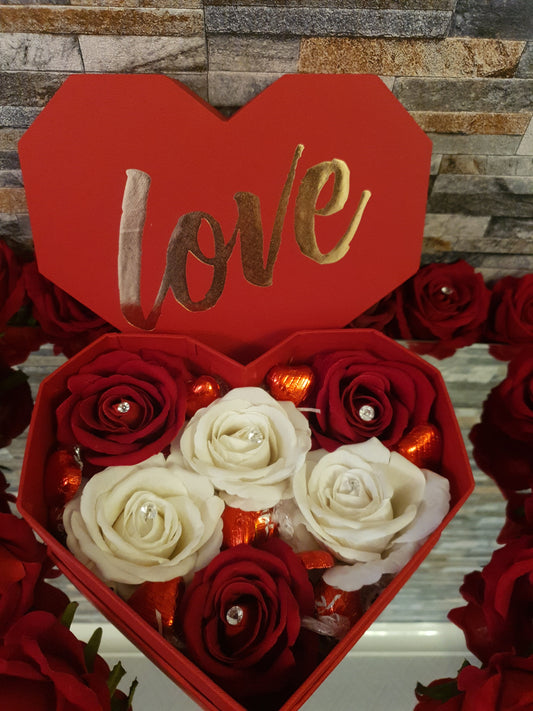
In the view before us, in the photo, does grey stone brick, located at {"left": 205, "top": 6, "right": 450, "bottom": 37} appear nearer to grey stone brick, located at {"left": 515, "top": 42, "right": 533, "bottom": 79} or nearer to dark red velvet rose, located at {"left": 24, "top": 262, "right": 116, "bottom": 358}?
grey stone brick, located at {"left": 515, "top": 42, "right": 533, "bottom": 79}

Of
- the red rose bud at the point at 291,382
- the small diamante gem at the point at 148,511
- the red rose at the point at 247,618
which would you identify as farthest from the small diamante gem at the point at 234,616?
the red rose bud at the point at 291,382

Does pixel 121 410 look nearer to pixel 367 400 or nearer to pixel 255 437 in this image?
pixel 255 437

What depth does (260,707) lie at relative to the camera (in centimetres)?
43

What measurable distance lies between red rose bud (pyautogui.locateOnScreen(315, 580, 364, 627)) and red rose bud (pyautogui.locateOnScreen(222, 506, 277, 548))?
0.07m

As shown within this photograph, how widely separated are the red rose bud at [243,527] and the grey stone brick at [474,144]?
0.45m

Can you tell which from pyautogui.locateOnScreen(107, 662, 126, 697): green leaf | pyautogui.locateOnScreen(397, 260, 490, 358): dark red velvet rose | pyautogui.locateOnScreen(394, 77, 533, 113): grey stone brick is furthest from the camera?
pyautogui.locateOnScreen(397, 260, 490, 358): dark red velvet rose

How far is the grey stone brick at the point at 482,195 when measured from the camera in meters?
0.67

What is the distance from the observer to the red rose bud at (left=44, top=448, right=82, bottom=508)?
52 centimetres

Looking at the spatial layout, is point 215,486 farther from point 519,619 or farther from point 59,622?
point 519,619

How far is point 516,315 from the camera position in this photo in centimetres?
70

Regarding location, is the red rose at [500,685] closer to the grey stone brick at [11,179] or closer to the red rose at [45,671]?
the red rose at [45,671]

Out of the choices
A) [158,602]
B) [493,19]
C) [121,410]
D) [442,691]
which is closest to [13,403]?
[121,410]

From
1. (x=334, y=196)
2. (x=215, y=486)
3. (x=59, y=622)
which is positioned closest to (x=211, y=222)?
(x=334, y=196)

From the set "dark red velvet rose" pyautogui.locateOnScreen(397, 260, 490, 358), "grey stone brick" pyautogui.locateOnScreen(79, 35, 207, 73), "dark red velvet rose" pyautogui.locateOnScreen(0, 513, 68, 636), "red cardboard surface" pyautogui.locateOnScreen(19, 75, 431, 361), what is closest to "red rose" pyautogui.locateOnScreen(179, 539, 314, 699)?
"dark red velvet rose" pyautogui.locateOnScreen(0, 513, 68, 636)
